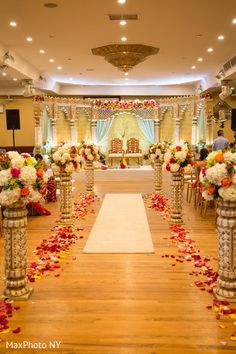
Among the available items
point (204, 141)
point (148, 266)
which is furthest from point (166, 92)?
point (148, 266)

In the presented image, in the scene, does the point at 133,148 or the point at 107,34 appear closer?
the point at 107,34

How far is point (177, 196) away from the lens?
24.3 ft

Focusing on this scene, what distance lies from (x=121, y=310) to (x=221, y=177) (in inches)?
61.5

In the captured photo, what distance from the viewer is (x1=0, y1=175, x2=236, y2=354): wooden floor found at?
10.4 feet

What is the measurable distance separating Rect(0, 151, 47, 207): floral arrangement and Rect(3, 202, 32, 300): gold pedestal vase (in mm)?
136

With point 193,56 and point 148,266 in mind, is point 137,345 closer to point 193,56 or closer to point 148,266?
point 148,266

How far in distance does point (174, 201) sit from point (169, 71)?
8419 millimetres

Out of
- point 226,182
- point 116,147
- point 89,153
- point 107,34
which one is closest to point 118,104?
point 116,147

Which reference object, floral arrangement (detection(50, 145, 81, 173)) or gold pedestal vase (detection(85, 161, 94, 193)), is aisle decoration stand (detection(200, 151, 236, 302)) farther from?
gold pedestal vase (detection(85, 161, 94, 193))

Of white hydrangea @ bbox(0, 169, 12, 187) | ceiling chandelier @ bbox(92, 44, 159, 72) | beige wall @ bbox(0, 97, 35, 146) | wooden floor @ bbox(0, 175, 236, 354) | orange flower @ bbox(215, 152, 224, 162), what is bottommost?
wooden floor @ bbox(0, 175, 236, 354)

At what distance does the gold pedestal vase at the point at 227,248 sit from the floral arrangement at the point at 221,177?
127mm

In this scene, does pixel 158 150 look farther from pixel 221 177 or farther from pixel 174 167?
pixel 221 177

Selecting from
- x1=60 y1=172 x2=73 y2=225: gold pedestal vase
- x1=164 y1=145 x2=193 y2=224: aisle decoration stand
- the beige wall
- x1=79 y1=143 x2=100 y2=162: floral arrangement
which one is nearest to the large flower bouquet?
x1=79 y1=143 x2=100 y2=162: floral arrangement

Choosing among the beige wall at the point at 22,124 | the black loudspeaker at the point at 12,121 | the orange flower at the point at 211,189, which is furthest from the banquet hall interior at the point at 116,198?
the black loudspeaker at the point at 12,121
